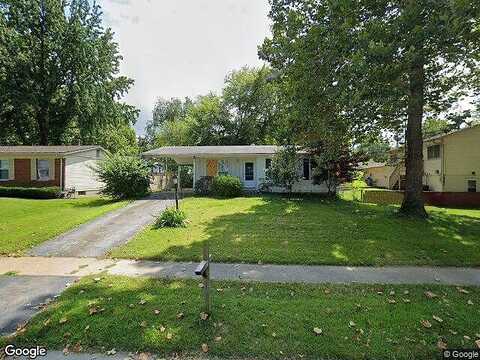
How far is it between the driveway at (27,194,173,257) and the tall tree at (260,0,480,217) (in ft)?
23.6

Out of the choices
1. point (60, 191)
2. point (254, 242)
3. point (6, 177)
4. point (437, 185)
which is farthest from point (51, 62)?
point (437, 185)

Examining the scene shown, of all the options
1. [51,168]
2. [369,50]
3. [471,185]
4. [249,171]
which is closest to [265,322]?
[369,50]

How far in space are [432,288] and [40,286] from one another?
7.24 metres

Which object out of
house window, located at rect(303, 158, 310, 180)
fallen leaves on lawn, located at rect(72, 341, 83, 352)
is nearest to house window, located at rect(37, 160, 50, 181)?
house window, located at rect(303, 158, 310, 180)

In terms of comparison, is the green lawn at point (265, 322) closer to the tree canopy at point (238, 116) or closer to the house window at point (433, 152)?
the house window at point (433, 152)

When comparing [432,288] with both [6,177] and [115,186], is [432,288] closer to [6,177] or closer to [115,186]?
[115,186]

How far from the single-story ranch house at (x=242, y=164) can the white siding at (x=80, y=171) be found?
255 inches

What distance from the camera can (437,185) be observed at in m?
21.9

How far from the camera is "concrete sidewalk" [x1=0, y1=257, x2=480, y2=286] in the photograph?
236 inches

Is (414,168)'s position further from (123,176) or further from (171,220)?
(123,176)

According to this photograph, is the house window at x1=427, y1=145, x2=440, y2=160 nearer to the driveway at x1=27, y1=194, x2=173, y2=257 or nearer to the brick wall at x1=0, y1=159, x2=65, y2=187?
the driveway at x1=27, y1=194, x2=173, y2=257

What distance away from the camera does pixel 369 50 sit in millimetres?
7832

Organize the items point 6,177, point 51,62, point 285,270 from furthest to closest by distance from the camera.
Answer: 1. point 51,62
2. point 6,177
3. point 285,270

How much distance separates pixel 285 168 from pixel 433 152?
1236cm
